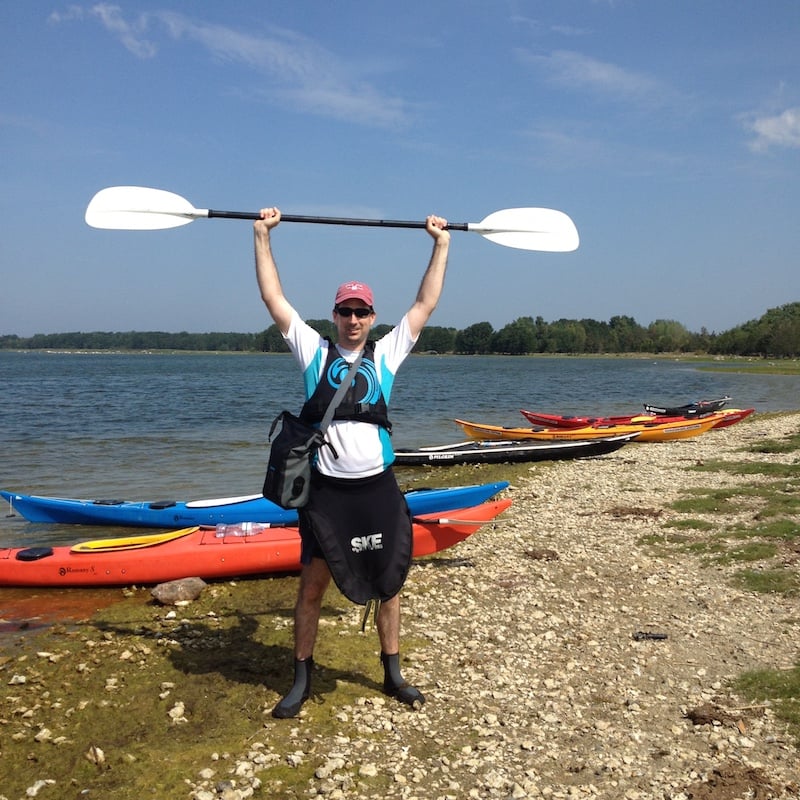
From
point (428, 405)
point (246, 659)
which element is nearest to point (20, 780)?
point (246, 659)

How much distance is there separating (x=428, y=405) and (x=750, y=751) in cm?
3215

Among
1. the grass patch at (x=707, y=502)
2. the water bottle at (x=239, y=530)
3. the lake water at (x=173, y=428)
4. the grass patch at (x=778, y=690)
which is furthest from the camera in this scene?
the lake water at (x=173, y=428)

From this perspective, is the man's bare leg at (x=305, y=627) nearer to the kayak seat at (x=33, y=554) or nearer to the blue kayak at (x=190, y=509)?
the kayak seat at (x=33, y=554)

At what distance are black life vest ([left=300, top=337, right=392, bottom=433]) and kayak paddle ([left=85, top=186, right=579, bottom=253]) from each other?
186 centimetres

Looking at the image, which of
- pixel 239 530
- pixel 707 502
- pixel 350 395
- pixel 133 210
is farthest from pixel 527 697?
pixel 707 502

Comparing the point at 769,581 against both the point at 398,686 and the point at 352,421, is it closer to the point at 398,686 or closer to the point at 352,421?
the point at 398,686

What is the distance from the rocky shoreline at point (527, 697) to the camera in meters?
3.73

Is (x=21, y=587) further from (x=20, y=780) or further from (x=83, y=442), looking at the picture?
(x=83, y=442)

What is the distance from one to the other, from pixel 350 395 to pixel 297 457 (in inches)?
17.9

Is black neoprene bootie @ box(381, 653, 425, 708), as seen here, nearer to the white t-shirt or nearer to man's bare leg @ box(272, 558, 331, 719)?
man's bare leg @ box(272, 558, 331, 719)

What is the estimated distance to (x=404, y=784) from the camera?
369 cm

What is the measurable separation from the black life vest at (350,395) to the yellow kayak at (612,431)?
1431 centimetres

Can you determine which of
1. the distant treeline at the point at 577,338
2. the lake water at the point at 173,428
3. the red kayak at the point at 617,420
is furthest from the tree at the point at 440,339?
the red kayak at the point at 617,420

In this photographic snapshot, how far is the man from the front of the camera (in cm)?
402
